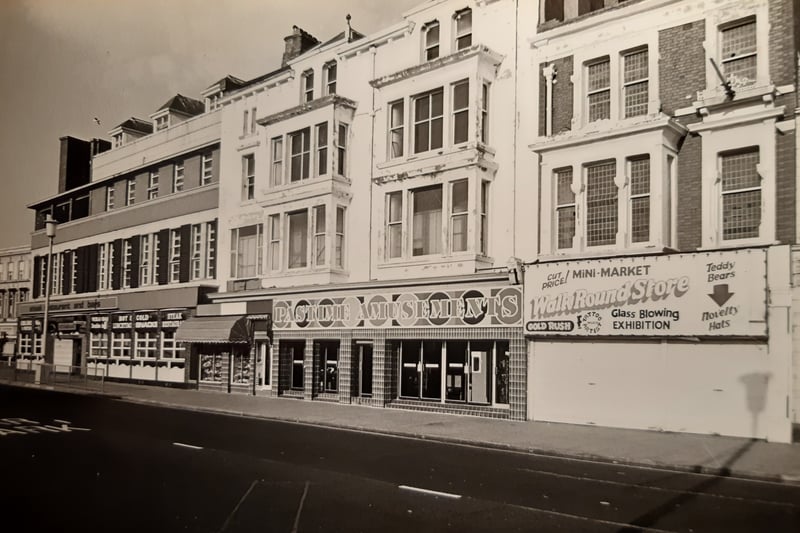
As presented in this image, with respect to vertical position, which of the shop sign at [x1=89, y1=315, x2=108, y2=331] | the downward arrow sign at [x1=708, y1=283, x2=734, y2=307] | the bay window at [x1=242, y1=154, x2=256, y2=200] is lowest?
the shop sign at [x1=89, y1=315, x2=108, y2=331]

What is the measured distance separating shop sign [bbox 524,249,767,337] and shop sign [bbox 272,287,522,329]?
931 millimetres

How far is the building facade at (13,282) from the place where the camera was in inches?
1646

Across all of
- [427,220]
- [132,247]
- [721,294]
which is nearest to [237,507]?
[721,294]

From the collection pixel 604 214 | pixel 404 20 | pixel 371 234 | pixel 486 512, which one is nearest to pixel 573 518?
pixel 486 512

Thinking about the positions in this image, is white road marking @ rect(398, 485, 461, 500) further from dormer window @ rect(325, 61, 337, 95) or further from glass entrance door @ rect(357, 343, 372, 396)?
dormer window @ rect(325, 61, 337, 95)

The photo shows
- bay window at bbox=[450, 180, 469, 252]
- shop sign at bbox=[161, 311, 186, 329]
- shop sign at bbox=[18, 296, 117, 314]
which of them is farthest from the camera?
shop sign at bbox=[18, 296, 117, 314]

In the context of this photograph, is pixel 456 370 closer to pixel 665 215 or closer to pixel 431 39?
pixel 665 215

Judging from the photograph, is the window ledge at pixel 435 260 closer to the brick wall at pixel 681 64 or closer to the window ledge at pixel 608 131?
the window ledge at pixel 608 131

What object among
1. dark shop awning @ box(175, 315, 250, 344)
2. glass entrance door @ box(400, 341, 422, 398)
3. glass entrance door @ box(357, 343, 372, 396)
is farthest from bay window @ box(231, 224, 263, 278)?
glass entrance door @ box(400, 341, 422, 398)

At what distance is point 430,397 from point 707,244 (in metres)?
9.69

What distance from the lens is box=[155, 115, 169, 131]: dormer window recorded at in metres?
33.7

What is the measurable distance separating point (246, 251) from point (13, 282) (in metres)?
22.2

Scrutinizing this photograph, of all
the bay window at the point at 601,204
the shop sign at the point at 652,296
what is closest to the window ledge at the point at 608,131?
the bay window at the point at 601,204

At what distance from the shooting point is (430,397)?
2156 centimetres
